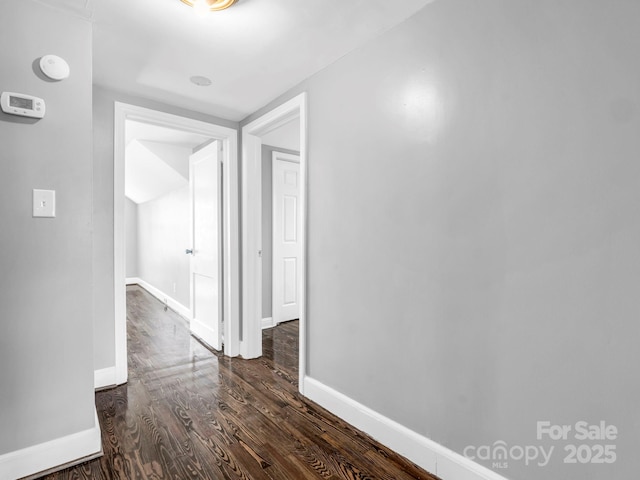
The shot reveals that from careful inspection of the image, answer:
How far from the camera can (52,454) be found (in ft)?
5.39

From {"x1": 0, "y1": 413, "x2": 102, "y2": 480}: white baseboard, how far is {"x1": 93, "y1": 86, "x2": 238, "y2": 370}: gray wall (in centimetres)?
87

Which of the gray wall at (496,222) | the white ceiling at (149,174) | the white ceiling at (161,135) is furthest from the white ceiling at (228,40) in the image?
the white ceiling at (149,174)

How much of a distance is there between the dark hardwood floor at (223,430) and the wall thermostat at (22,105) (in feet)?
5.72

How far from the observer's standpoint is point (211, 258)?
3.44 m

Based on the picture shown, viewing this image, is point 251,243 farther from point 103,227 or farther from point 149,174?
point 149,174

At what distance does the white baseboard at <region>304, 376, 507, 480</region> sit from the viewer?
148cm

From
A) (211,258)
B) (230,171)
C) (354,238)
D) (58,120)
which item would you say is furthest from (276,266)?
(58,120)

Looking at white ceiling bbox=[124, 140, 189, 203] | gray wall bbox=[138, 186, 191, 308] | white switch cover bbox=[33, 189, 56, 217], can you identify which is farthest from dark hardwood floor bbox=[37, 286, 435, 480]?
white ceiling bbox=[124, 140, 189, 203]

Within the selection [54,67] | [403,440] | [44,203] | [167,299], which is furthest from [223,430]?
[167,299]

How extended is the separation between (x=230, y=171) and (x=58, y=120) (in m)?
1.57

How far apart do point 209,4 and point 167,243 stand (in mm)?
4443

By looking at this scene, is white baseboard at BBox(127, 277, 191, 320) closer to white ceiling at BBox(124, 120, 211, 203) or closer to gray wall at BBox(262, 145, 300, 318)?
gray wall at BBox(262, 145, 300, 318)

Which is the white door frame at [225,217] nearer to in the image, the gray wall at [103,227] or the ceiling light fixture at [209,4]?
the gray wall at [103,227]

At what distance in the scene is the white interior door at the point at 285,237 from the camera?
14.0 ft
